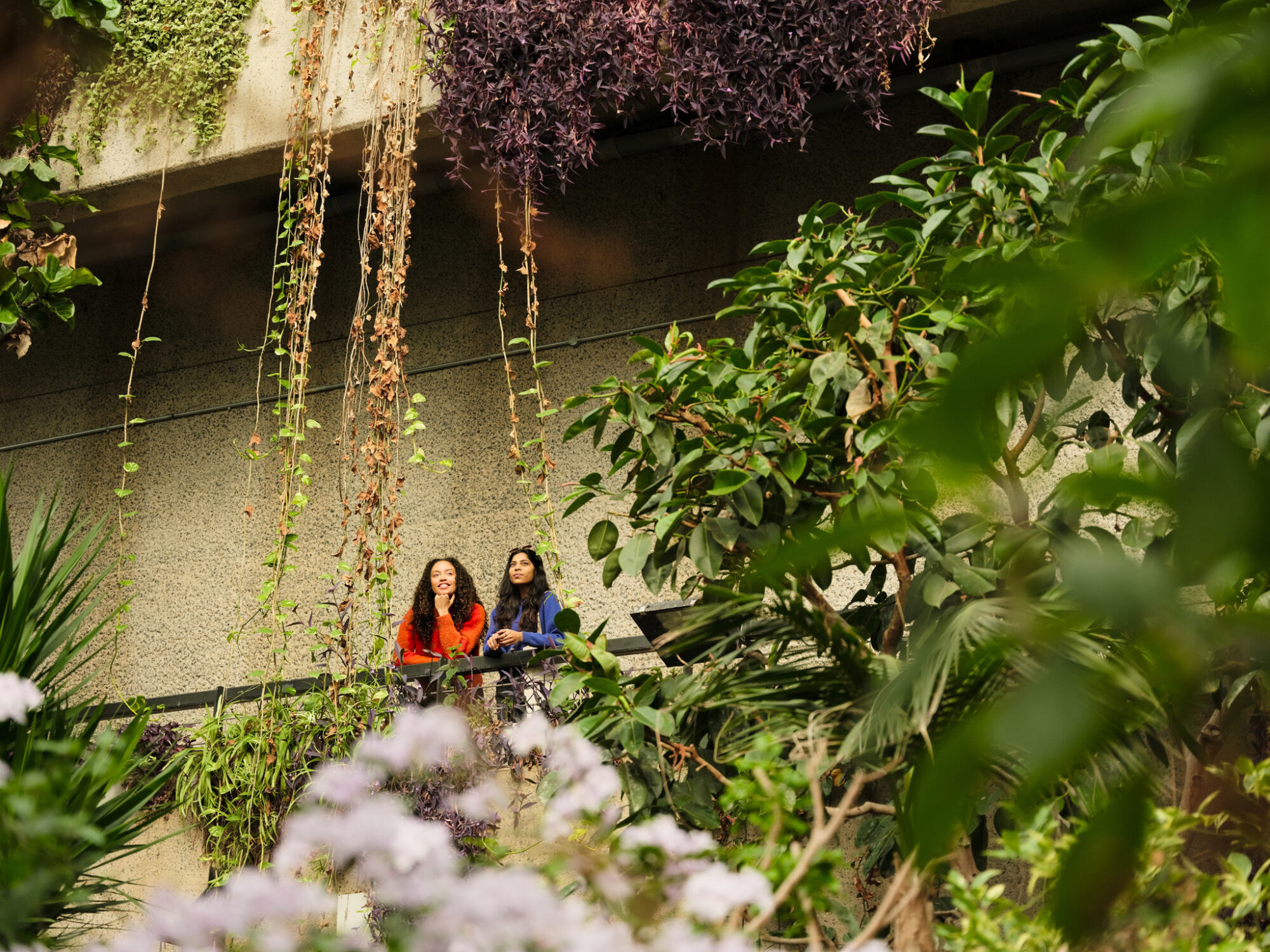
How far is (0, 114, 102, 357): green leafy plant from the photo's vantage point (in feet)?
14.5

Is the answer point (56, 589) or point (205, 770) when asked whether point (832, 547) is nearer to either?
point (56, 589)

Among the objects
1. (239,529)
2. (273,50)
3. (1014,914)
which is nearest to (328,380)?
(239,529)

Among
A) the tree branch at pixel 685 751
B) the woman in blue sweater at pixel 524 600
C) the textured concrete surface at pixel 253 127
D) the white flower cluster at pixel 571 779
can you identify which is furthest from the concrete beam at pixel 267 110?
the white flower cluster at pixel 571 779

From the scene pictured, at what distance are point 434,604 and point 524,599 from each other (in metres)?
0.41

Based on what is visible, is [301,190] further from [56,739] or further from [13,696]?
[13,696]

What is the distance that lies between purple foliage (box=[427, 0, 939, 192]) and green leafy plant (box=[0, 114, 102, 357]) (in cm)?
150

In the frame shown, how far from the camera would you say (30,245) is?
4.57 meters

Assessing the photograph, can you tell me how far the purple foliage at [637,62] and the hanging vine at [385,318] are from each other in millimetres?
173

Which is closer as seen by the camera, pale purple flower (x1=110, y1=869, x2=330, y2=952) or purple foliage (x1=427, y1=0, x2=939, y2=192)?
pale purple flower (x1=110, y1=869, x2=330, y2=952)

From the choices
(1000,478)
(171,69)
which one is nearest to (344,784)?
(1000,478)

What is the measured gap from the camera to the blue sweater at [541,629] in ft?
13.3

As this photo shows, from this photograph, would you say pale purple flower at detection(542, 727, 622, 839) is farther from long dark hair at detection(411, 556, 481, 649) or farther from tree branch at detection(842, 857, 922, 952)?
long dark hair at detection(411, 556, 481, 649)

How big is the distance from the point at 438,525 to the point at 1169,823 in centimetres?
408

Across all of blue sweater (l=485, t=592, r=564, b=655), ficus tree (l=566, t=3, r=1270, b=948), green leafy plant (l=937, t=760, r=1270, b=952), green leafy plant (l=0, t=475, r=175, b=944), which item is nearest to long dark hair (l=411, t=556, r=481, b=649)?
blue sweater (l=485, t=592, r=564, b=655)
